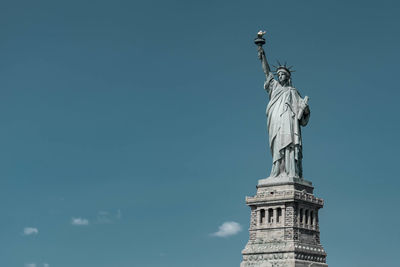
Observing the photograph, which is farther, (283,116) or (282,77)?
(282,77)

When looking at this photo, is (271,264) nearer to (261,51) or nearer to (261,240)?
(261,240)

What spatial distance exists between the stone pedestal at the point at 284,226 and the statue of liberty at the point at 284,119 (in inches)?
65.5

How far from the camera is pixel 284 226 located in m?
72.7

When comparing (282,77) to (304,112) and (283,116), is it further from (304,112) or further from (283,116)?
(283,116)

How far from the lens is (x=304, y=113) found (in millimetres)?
77938

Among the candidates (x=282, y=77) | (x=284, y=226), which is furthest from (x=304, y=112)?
(x=284, y=226)

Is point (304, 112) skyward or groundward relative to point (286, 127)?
skyward

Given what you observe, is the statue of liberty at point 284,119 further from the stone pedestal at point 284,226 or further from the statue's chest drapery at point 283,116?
the stone pedestal at point 284,226

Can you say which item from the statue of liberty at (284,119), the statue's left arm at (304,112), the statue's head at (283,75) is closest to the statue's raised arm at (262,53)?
the statue of liberty at (284,119)

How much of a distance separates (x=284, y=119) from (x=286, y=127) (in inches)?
34.7

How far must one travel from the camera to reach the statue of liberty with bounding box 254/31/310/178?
249 feet

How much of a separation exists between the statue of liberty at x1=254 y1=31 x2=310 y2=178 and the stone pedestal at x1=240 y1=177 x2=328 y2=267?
166 centimetres

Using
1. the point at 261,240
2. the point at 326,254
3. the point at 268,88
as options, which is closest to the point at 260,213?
the point at 261,240

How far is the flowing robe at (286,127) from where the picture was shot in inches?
2982
